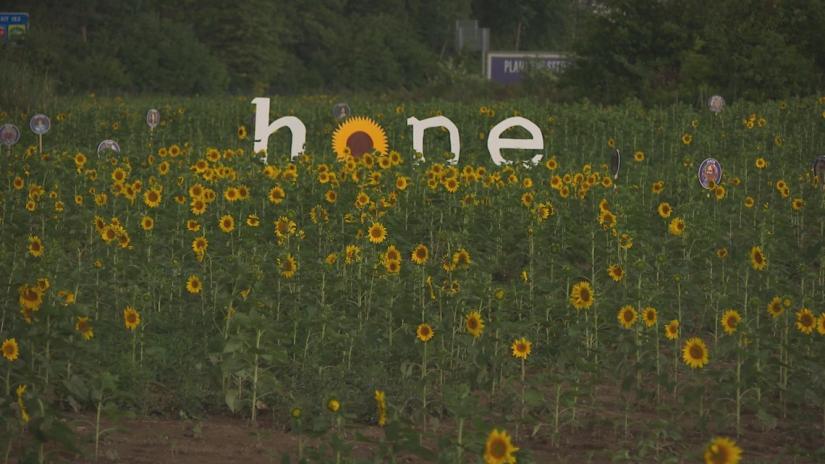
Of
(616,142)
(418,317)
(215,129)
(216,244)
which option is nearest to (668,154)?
(616,142)

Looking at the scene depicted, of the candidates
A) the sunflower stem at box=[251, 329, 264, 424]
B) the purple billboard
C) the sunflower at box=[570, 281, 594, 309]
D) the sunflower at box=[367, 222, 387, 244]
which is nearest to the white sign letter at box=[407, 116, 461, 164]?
the sunflower at box=[367, 222, 387, 244]

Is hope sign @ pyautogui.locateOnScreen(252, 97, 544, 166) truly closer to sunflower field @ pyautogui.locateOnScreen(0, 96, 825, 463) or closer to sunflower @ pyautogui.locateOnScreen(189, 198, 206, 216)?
sunflower field @ pyautogui.locateOnScreen(0, 96, 825, 463)

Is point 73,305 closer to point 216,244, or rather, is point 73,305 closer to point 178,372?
point 178,372

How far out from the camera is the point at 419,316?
8383mm

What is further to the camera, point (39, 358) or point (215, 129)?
point (215, 129)

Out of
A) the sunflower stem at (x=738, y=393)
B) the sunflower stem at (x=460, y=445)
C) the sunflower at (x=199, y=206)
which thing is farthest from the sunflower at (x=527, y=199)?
the sunflower stem at (x=460, y=445)

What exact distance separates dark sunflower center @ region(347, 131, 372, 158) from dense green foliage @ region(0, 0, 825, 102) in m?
9.70

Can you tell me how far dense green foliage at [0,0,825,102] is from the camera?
2923 centimetres

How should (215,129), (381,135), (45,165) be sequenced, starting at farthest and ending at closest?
(215,129) → (381,135) → (45,165)

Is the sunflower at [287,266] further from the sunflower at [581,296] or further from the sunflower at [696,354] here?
the sunflower at [696,354]

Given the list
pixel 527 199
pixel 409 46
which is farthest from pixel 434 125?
pixel 409 46

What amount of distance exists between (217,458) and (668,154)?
1474 cm

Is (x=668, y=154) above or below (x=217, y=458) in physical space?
above

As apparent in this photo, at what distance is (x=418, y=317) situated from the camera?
8.34 meters
